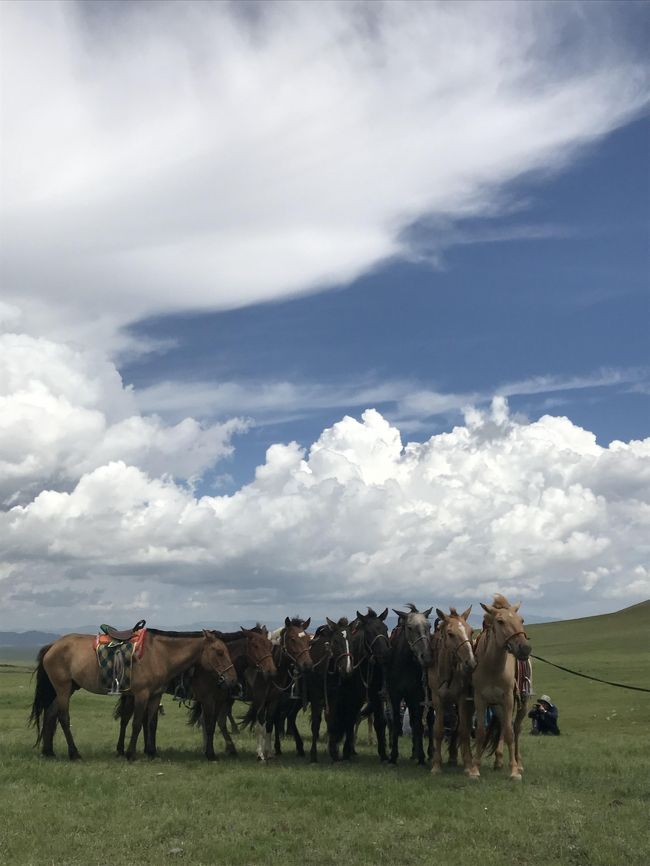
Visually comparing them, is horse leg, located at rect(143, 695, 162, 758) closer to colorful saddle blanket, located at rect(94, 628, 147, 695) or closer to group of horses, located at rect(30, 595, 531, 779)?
group of horses, located at rect(30, 595, 531, 779)

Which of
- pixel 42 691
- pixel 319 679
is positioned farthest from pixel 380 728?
pixel 42 691

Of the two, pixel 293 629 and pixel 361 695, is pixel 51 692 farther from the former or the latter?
pixel 361 695

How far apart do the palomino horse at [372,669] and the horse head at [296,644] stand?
113cm

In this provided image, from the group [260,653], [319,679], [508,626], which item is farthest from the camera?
[319,679]

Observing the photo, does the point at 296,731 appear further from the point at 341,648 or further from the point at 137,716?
the point at 137,716

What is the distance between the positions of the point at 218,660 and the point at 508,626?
6.47 m

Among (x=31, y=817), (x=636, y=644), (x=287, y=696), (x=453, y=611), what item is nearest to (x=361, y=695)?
(x=287, y=696)

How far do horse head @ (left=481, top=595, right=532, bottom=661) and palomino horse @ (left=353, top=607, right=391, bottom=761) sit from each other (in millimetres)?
2846

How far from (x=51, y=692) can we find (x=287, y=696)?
17.2 ft

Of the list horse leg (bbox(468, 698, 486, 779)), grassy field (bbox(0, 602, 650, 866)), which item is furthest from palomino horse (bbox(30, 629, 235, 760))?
horse leg (bbox(468, 698, 486, 779))

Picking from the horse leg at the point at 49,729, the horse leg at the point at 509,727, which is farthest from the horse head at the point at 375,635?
the horse leg at the point at 49,729

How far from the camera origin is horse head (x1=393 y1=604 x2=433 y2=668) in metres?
16.3

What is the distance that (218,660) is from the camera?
17656mm

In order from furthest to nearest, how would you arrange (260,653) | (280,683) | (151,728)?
(280,683)
(151,728)
(260,653)
